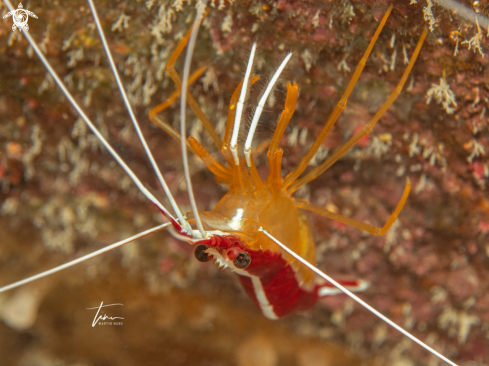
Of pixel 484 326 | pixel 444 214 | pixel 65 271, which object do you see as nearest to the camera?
pixel 444 214

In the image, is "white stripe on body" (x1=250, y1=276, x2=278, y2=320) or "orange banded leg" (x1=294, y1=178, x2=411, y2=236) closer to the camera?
"orange banded leg" (x1=294, y1=178, x2=411, y2=236)

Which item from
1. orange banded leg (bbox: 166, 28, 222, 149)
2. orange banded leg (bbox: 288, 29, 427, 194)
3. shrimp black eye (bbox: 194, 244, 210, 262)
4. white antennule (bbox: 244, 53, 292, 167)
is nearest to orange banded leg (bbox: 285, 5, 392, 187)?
orange banded leg (bbox: 288, 29, 427, 194)

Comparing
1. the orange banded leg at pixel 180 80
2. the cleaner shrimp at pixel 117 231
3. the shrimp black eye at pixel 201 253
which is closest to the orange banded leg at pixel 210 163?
the orange banded leg at pixel 180 80

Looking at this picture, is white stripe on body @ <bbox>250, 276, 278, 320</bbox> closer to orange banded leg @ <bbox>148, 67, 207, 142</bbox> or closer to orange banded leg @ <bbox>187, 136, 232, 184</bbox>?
orange banded leg @ <bbox>187, 136, 232, 184</bbox>

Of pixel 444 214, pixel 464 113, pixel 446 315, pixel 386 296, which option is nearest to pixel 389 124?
pixel 464 113

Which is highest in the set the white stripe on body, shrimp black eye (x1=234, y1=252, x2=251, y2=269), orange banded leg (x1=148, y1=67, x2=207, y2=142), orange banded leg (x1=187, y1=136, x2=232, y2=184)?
orange banded leg (x1=148, y1=67, x2=207, y2=142)

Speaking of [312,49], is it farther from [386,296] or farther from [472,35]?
[386,296]

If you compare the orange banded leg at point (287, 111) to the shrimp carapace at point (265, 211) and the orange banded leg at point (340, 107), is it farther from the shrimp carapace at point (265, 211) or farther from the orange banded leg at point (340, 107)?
the orange banded leg at point (340, 107)
